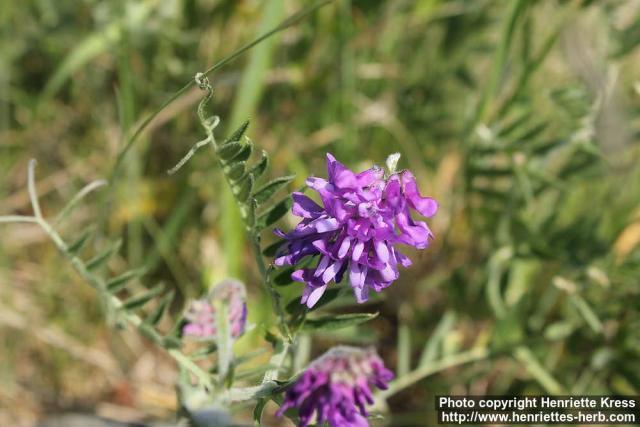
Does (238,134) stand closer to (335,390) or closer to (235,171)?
(235,171)

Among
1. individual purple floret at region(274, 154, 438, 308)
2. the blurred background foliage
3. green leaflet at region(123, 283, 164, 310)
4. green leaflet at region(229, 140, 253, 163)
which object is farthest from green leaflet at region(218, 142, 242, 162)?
the blurred background foliage

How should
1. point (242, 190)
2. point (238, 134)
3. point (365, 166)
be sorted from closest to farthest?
1. point (238, 134)
2. point (242, 190)
3. point (365, 166)

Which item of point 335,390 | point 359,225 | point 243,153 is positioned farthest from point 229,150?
point 335,390

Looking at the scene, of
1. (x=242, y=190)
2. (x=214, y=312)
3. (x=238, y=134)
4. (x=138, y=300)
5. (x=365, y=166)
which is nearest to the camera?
(x=238, y=134)

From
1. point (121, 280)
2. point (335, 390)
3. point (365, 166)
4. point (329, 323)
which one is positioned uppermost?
point (365, 166)

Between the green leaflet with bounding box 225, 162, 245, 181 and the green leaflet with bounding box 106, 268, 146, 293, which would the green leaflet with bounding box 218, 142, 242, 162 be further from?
the green leaflet with bounding box 106, 268, 146, 293

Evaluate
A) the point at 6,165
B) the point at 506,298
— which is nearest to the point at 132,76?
the point at 6,165

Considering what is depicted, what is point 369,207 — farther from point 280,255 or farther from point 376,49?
point 376,49
